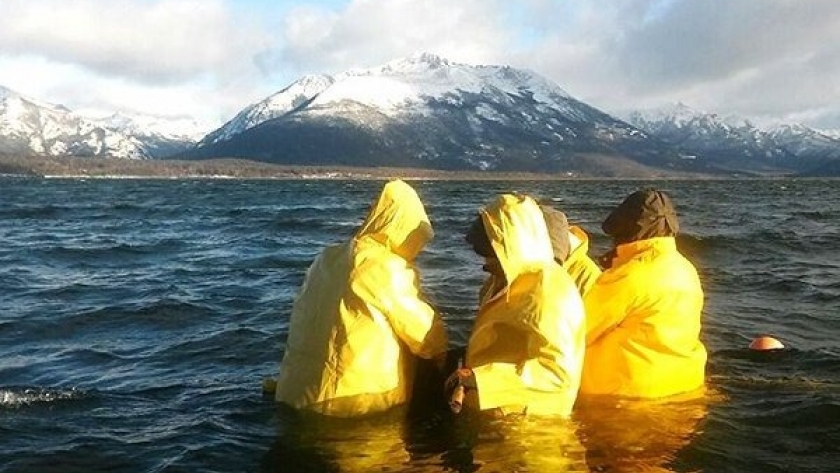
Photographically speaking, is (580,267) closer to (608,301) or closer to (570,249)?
(570,249)

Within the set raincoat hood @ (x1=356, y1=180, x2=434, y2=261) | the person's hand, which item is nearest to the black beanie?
raincoat hood @ (x1=356, y1=180, x2=434, y2=261)

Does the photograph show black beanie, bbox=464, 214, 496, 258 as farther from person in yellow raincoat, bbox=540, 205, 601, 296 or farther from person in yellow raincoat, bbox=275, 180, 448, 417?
person in yellow raincoat, bbox=540, 205, 601, 296

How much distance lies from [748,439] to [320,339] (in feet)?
14.8

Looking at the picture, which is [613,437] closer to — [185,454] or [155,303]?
[185,454]

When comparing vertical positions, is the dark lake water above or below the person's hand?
below

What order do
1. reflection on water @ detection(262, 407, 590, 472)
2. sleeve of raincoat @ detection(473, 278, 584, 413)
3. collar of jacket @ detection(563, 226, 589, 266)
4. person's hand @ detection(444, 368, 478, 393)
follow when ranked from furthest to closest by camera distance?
collar of jacket @ detection(563, 226, 589, 266), reflection on water @ detection(262, 407, 590, 472), person's hand @ detection(444, 368, 478, 393), sleeve of raincoat @ detection(473, 278, 584, 413)

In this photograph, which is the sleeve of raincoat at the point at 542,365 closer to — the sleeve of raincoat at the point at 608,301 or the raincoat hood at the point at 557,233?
the raincoat hood at the point at 557,233

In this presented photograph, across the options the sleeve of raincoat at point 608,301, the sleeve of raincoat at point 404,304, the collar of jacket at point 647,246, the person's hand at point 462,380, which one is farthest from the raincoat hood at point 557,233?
the person's hand at point 462,380

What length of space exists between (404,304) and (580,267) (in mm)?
2187

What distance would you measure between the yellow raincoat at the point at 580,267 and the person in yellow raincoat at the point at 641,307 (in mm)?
154

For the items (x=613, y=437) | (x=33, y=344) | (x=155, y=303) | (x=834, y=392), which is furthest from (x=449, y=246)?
(x=613, y=437)

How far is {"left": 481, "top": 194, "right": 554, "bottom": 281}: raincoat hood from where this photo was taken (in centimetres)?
735

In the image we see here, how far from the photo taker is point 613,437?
27.9 ft

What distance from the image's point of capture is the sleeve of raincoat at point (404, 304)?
7.61 meters
